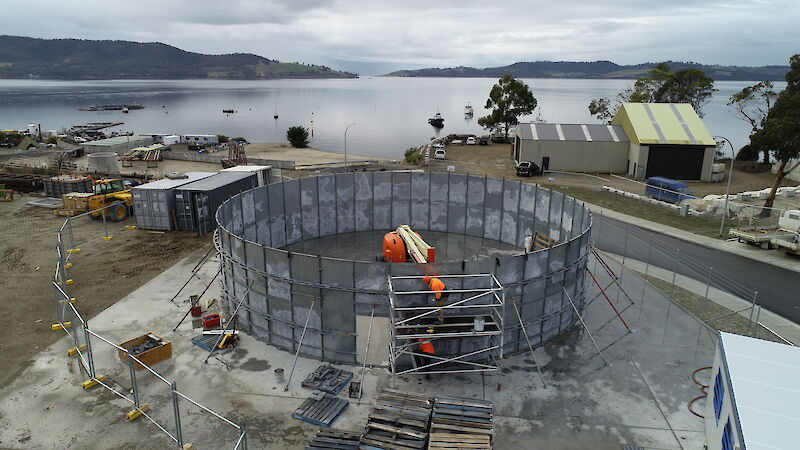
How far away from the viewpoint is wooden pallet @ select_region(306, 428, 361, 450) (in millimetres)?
14031

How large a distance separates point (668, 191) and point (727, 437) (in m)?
35.1

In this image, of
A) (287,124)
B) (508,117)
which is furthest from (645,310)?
(287,124)

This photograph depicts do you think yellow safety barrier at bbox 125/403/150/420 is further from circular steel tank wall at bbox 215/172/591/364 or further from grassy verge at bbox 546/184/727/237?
grassy verge at bbox 546/184/727/237

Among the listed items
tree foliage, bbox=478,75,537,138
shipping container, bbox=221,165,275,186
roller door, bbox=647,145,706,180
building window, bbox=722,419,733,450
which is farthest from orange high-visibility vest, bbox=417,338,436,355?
tree foliage, bbox=478,75,537,138

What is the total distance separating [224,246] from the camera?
69.3 feet

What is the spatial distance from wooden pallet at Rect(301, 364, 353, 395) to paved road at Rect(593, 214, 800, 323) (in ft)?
61.5

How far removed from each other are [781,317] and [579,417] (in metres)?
13.2

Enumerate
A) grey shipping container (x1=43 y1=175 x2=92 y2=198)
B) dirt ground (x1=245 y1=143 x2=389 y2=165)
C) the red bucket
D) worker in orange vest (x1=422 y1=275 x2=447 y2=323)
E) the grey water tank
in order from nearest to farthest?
1. worker in orange vest (x1=422 y1=275 x2=447 y2=323)
2. the red bucket
3. grey shipping container (x1=43 y1=175 x2=92 y2=198)
4. the grey water tank
5. dirt ground (x1=245 y1=143 x2=389 y2=165)

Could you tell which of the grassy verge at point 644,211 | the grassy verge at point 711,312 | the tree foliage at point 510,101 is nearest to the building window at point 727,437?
the grassy verge at point 711,312

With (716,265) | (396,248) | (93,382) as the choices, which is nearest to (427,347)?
(396,248)

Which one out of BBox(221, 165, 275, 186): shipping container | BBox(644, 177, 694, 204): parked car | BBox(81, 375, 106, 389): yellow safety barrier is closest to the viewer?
BBox(81, 375, 106, 389): yellow safety barrier

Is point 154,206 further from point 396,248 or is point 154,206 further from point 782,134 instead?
point 782,134

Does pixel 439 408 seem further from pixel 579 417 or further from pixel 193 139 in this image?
pixel 193 139

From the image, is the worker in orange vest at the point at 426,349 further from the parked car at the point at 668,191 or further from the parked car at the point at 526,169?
the parked car at the point at 526,169
